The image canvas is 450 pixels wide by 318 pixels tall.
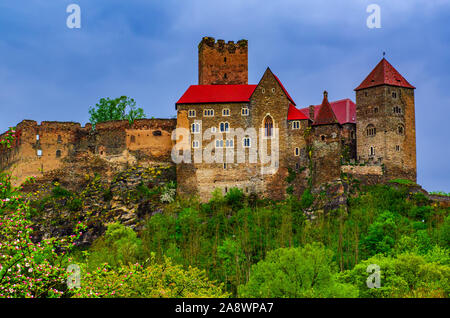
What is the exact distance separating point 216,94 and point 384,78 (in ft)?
57.0

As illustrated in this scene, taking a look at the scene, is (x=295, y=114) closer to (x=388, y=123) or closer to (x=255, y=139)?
(x=255, y=139)

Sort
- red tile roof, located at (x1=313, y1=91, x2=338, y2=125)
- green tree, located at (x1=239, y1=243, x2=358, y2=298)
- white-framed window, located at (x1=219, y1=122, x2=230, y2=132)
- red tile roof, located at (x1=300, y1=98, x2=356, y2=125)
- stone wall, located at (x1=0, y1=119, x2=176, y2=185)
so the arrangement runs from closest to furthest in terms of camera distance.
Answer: green tree, located at (x1=239, y1=243, x2=358, y2=298)
red tile roof, located at (x1=313, y1=91, x2=338, y2=125)
red tile roof, located at (x1=300, y1=98, x2=356, y2=125)
white-framed window, located at (x1=219, y1=122, x2=230, y2=132)
stone wall, located at (x1=0, y1=119, x2=176, y2=185)

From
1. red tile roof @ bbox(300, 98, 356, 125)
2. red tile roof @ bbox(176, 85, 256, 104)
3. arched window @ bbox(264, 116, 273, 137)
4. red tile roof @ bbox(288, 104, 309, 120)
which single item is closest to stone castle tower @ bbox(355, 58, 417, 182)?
red tile roof @ bbox(300, 98, 356, 125)

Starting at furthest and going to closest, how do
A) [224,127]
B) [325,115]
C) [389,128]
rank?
[224,127] < [325,115] < [389,128]

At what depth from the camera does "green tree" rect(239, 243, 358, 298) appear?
42.2m

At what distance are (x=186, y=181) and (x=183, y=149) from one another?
3.51 m

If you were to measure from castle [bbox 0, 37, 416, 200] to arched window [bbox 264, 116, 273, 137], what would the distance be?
0.10m

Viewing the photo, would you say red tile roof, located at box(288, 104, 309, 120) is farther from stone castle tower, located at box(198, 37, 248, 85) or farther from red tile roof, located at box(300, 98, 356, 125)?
stone castle tower, located at box(198, 37, 248, 85)

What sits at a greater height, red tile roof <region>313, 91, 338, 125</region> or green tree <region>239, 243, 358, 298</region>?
red tile roof <region>313, 91, 338, 125</region>

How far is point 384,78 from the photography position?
69.9m

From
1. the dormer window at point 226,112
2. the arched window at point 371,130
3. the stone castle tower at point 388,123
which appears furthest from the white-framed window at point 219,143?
the arched window at point 371,130

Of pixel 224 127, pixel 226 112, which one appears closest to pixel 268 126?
pixel 224 127
